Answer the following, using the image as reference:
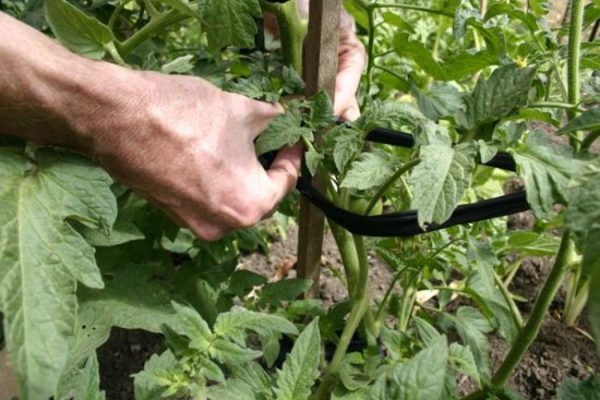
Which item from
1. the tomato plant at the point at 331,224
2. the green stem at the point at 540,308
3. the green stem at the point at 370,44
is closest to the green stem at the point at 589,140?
the tomato plant at the point at 331,224

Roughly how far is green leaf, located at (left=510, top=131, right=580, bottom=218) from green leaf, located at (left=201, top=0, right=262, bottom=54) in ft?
1.28

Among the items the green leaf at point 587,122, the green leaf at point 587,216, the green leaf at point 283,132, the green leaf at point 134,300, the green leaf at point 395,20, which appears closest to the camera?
the green leaf at point 587,216

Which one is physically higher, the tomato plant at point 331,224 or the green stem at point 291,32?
the green stem at point 291,32

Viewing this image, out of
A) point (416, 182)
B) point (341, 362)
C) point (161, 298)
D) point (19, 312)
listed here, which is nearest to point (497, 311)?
point (341, 362)

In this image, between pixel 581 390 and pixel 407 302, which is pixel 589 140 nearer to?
pixel 581 390

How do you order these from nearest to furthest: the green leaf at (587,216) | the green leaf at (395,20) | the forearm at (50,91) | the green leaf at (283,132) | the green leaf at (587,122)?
the green leaf at (587,216) < the green leaf at (587,122) < the forearm at (50,91) < the green leaf at (283,132) < the green leaf at (395,20)

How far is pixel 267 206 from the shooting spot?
967 millimetres

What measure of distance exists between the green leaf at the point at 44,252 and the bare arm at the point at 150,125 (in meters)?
0.05

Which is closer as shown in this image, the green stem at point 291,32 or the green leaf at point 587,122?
the green leaf at point 587,122

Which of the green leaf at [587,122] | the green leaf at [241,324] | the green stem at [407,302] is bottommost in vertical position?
the green stem at [407,302]

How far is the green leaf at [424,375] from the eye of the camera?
29.7 inches

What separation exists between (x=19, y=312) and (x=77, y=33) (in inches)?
16.6

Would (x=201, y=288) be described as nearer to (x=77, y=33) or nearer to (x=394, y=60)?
(x=77, y=33)

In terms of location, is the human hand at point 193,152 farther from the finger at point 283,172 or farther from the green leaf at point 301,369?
the green leaf at point 301,369
